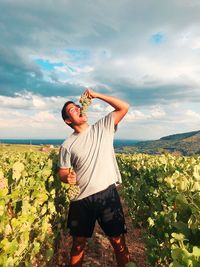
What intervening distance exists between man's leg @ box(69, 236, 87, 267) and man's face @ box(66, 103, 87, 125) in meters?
1.96

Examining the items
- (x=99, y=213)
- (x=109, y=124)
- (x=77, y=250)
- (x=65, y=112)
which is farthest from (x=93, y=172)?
(x=77, y=250)

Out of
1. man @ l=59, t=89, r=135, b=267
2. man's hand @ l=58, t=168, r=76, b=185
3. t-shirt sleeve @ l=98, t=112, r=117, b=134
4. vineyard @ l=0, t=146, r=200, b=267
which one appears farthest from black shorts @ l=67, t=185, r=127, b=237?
t-shirt sleeve @ l=98, t=112, r=117, b=134

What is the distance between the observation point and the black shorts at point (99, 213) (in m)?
5.97

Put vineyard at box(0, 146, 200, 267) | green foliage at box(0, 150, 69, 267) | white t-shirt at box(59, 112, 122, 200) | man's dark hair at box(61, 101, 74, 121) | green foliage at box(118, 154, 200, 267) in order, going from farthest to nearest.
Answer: man's dark hair at box(61, 101, 74, 121)
white t-shirt at box(59, 112, 122, 200)
green foliage at box(0, 150, 69, 267)
vineyard at box(0, 146, 200, 267)
green foliage at box(118, 154, 200, 267)

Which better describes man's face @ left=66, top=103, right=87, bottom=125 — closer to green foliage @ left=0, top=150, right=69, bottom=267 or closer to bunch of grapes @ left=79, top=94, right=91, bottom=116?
bunch of grapes @ left=79, top=94, right=91, bottom=116

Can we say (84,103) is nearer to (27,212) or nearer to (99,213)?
(99,213)

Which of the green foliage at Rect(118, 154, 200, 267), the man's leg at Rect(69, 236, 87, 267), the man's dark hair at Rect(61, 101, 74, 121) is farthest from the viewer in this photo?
the man's leg at Rect(69, 236, 87, 267)

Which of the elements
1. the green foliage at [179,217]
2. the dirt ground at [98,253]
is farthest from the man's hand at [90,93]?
the dirt ground at [98,253]

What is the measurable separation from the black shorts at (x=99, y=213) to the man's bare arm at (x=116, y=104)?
1.16 metres

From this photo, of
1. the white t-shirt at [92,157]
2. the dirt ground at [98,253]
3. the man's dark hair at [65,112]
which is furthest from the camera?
the dirt ground at [98,253]

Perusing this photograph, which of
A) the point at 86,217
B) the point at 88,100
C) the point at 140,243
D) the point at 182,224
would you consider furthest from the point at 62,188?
the point at 182,224

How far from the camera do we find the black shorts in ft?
19.6

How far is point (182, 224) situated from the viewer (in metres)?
3.14

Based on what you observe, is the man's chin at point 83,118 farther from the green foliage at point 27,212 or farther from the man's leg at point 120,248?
the man's leg at point 120,248
